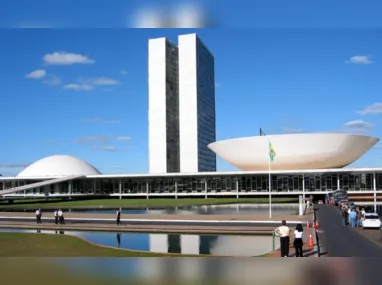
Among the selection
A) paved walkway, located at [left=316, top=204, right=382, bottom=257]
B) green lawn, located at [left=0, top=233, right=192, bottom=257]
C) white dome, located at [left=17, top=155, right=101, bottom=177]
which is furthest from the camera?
white dome, located at [left=17, top=155, right=101, bottom=177]

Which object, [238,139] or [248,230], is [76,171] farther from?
[248,230]

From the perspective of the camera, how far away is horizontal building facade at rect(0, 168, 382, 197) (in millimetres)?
49406

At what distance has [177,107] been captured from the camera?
91.4 meters

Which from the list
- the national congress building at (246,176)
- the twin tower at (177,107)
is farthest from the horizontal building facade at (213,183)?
the twin tower at (177,107)

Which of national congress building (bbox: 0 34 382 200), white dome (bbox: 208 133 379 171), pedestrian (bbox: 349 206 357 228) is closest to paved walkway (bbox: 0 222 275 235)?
pedestrian (bbox: 349 206 357 228)

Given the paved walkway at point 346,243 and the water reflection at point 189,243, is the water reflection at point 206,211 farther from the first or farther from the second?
the water reflection at point 189,243

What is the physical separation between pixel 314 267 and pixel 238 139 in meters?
49.4

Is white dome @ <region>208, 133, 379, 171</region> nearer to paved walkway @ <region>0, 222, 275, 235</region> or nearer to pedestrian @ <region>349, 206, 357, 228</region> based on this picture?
pedestrian @ <region>349, 206, 357, 228</region>

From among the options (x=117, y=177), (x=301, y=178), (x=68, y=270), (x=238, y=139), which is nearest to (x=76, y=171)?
(x=117, y=177)

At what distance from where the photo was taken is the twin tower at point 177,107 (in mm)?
85500

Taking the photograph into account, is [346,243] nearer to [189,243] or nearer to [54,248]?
[189,243]

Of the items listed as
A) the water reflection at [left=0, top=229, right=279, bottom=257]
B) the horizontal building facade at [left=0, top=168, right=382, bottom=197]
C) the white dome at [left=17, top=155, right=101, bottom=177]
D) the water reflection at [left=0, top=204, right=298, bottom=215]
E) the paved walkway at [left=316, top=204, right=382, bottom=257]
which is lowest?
the water reflection at [left=0, top=204, right=298, bottom=215]

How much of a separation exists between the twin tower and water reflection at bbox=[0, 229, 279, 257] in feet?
220

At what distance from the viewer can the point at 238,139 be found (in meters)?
52.7
